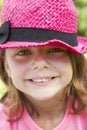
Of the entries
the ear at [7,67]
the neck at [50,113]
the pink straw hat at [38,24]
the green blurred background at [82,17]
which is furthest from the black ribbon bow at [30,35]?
the green blurred background at [82,17]

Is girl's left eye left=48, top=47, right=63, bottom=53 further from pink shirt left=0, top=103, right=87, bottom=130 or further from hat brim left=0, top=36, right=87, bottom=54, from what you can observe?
pink shirt left=0, top=103, right=87, bottom=130

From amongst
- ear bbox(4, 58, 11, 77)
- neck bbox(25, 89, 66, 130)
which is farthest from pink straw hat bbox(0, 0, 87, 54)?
neck bbox(25, 89, 66, 130)

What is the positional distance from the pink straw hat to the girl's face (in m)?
0.08

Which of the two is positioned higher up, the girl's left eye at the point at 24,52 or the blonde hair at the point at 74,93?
the girl's left eye at the point at 24,52

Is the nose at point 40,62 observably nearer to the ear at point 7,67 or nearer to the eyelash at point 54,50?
the eyelash at point 54,50

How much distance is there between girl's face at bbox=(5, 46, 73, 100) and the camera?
1.92 meters

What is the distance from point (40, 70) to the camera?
6.29ft

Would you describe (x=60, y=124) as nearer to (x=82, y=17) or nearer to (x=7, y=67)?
(x=7, y=67)

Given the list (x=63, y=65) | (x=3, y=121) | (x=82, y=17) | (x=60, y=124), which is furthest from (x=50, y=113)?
(x=82, y=17)

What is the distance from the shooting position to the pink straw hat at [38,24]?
186 cm

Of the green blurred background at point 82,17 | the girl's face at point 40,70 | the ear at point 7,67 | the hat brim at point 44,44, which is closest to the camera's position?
the hat brim at point 44,44

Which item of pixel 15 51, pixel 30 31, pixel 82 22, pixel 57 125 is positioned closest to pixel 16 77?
pixel 15 51

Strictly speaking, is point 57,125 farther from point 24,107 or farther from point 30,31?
point 30,31

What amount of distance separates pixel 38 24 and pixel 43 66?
201 millimetres
